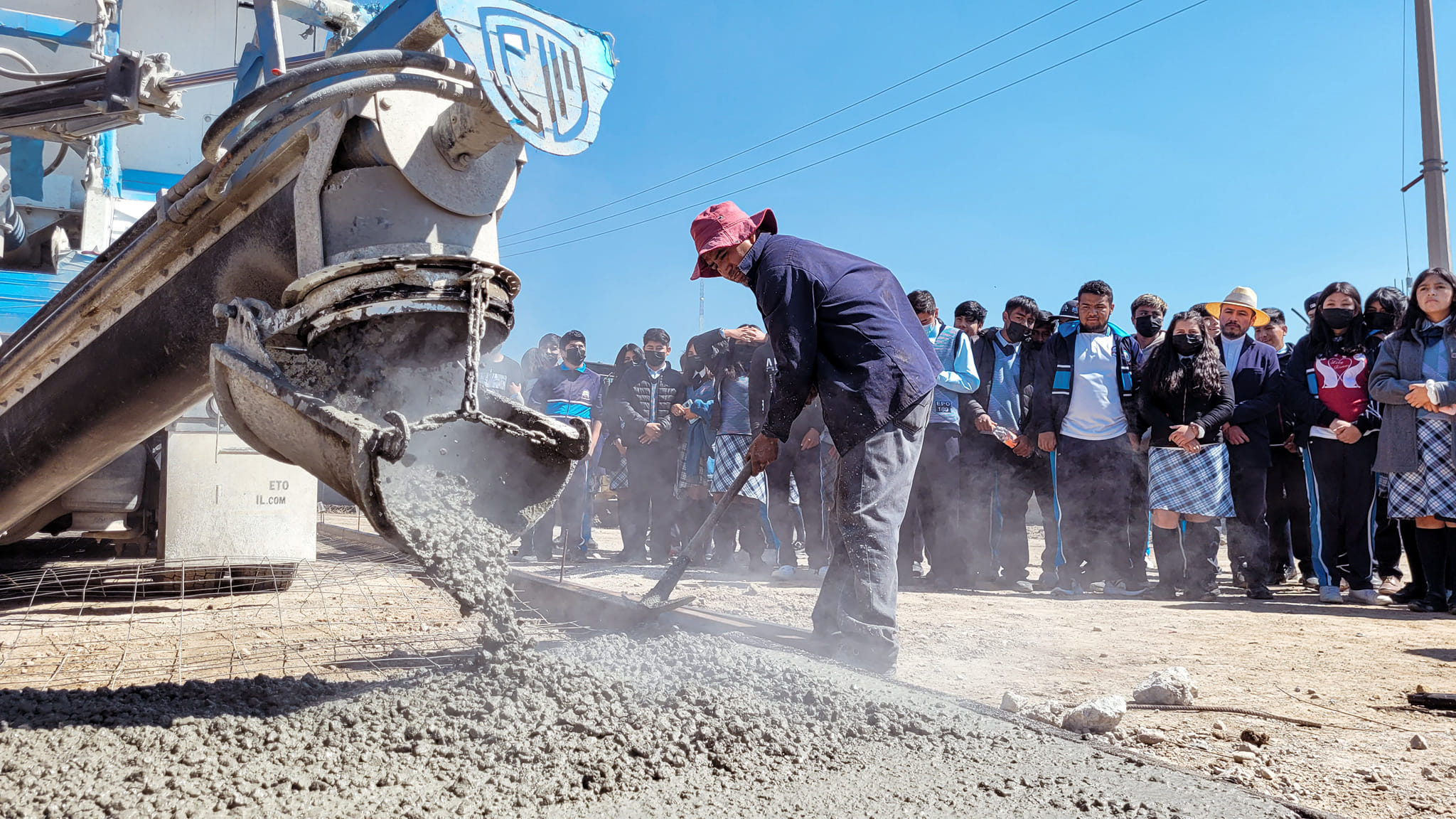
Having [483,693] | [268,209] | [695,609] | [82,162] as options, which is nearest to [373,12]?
[268,209]

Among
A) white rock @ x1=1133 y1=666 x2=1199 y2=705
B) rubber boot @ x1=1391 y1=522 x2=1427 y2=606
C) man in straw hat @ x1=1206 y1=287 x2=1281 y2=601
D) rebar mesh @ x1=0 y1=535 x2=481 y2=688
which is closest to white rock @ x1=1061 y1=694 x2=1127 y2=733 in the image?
white rock @ x1=1133 y1=666 x2=1199 y2=705

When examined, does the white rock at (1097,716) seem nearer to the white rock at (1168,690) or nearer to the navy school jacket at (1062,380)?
the white rock at (1168,690)

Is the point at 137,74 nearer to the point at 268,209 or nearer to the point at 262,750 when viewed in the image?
the point at 268,209

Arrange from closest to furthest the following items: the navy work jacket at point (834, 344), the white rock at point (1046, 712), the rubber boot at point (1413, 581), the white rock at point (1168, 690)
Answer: the white rock at point (1046, 712) < the white rock at point (1168, 690) < the navy work jacket at point (834, 344) < the rubber boot at point (1413, 581)

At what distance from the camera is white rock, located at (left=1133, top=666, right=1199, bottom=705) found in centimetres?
264

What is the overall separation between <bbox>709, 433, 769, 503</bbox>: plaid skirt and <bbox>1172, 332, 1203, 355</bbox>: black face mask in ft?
9.16

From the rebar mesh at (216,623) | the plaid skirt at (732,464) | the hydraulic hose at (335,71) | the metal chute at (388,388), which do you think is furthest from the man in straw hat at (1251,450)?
the hydraulic hose at (335,71)

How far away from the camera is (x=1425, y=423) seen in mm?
4633

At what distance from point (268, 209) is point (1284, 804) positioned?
2.57 meters

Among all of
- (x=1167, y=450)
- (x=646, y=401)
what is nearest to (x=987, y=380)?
(x=1167, y=450)

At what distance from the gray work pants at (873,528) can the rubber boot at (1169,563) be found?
2.67 m

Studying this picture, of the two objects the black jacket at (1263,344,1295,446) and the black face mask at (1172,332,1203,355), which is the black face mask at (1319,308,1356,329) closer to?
the black jacket at (1263,344,1295,446)

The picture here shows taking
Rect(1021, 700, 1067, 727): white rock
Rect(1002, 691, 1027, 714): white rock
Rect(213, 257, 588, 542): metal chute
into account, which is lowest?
Rect(1021, 700, 1067, 727): white rock

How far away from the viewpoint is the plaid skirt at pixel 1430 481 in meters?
4.45
